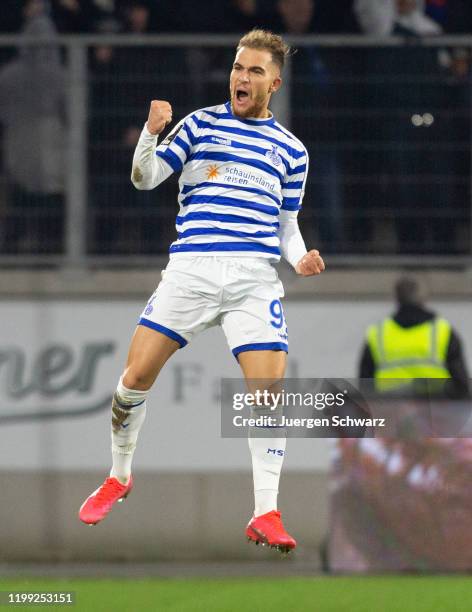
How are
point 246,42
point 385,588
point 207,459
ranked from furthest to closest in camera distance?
Answer: point 207,459
point 385,588
point 246,42

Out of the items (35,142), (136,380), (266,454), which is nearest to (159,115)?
(136,380)

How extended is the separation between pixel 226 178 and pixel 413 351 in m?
4.27

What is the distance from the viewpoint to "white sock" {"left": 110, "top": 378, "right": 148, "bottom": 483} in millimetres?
8641

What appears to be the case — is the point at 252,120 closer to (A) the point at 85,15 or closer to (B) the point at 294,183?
(B) the point at 294,183

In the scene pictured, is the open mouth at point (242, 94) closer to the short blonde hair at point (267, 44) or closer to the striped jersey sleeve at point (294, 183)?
the short blonde hair at point (267, 44)

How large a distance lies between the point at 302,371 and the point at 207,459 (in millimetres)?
994

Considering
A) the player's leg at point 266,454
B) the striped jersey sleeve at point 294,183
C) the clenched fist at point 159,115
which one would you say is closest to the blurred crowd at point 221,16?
the striped jersey sleeve at point 294,183

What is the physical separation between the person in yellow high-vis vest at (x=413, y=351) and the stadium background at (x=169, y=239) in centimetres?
34

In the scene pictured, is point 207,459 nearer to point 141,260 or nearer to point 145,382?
point 141,260

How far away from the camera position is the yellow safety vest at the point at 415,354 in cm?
1230

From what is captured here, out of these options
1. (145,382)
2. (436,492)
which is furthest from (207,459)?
(145,382)

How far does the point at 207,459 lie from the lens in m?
13.3

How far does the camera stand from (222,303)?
855 cm

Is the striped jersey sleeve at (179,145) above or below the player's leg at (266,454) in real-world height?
above
